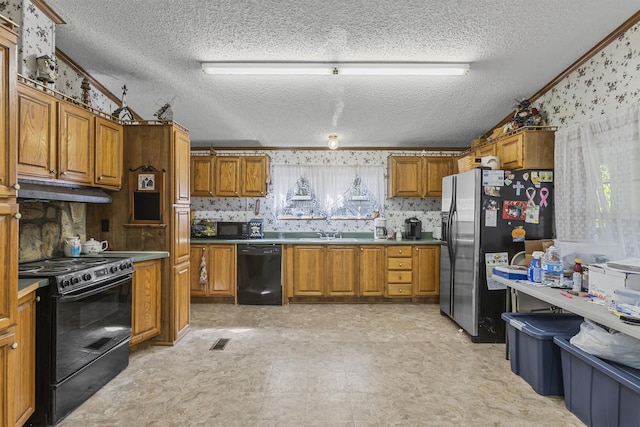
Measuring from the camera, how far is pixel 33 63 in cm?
245

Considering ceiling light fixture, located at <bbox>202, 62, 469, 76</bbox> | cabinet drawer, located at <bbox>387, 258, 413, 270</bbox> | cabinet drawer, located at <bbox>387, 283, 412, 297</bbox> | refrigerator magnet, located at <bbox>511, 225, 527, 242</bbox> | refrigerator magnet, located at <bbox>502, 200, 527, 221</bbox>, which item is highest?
ceiling light fixture, located at <bbox>202, 62, 469, 76</bbox>

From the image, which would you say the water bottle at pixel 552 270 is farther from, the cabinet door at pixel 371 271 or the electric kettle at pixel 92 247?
the electric kettle at pixel 92 247

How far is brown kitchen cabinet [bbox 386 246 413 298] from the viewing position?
4.70m

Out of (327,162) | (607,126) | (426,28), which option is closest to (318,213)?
(327,162)

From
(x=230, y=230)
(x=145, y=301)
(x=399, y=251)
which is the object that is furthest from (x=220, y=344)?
(x=399, y=251)

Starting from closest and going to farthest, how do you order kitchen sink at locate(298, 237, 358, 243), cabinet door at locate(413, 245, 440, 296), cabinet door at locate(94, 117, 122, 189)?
cabinet door at locate(94, 117, 122, 189), cabinet door at locate(413, 245, 440, 296), kitchen sink at locate(298, 237, 358, 243)

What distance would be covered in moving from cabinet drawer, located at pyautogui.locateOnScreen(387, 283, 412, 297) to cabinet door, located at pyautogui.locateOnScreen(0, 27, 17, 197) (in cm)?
410

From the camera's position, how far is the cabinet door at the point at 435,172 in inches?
197

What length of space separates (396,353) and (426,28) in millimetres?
2735

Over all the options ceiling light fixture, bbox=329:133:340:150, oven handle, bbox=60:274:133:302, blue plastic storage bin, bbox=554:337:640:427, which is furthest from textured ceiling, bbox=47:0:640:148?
blue plastic storage bin, bbox=554:337:640:427

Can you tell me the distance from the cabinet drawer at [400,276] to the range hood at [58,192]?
347cm

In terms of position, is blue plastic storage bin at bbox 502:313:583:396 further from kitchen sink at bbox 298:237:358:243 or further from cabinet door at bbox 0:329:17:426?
cabinet door at bbox 0:329:17:426

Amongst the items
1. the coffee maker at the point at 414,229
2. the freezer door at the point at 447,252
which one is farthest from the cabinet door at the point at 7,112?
the coffee maker at the point at 414,229

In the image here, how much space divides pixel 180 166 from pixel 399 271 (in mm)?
3108
